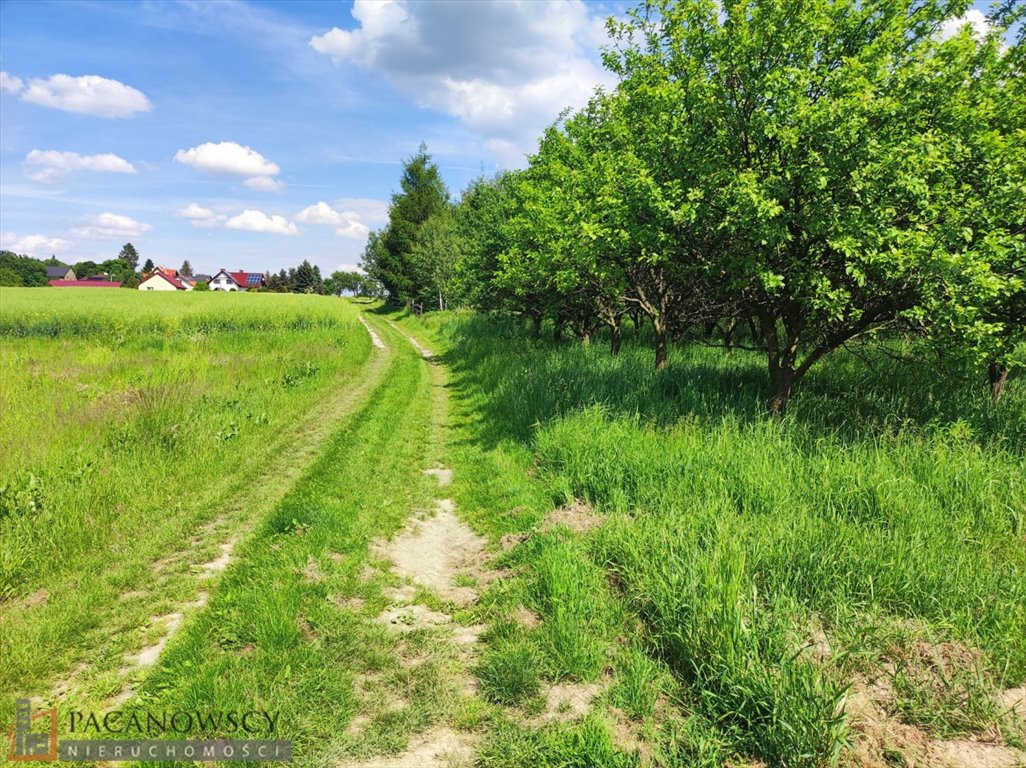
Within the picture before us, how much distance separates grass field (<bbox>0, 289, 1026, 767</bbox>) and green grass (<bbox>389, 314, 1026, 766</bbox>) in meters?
0.03

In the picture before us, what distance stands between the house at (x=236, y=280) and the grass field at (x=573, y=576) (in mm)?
140790

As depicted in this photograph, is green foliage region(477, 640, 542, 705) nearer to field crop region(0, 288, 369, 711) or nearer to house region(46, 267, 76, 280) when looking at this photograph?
field crop region(0, 288, 369, 711)

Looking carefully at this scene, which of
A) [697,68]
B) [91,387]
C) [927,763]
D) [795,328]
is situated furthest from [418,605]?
[91,387]

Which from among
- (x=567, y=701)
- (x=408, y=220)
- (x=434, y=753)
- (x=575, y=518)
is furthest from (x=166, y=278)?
(x=567, y=701)

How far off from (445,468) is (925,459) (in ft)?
22.9

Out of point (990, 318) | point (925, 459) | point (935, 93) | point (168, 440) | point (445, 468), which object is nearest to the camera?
point (925, 459)

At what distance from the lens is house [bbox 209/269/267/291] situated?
448ft

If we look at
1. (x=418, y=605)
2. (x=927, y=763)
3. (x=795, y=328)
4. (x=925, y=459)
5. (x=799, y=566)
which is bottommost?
(x=418, y=605)

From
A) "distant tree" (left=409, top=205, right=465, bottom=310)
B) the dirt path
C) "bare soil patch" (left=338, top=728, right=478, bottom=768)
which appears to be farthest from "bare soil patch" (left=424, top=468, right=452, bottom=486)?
"distant tree" (left=409, top=205, right=465, bottom=310)

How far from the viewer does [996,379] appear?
9422 millimetres

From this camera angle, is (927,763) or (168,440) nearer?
(927,763)

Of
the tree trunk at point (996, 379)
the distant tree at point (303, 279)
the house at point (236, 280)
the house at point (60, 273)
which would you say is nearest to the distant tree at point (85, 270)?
the house at point (60, 273)

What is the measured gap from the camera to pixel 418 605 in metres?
4.99

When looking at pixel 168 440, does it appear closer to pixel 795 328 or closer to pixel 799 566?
pixel 799 566
